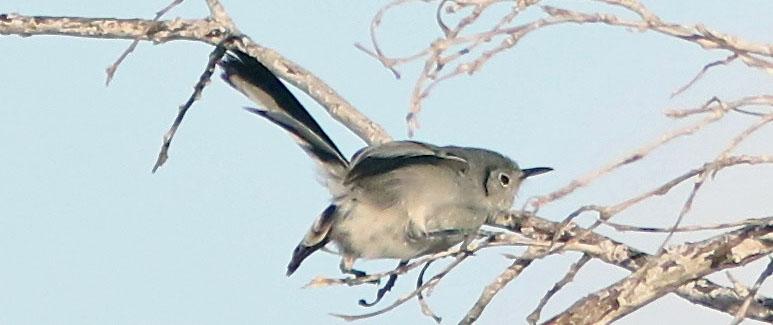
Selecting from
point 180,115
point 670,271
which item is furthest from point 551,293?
point 180,115

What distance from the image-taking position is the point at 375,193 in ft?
13.7

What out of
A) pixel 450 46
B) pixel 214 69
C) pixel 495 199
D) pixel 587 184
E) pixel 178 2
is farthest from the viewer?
pixel 495 199

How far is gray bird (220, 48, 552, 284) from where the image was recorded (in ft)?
13.2

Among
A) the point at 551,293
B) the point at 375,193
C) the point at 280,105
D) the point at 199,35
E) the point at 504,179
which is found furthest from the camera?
the point at 504,179

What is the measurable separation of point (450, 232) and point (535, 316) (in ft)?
5.95

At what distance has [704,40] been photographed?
7.23ft

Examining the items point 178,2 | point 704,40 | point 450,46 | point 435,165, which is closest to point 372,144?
point 435,165

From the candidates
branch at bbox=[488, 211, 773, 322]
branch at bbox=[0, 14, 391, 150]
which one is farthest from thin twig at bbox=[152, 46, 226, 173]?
branch at bbox=[488, 211, 773, 322]

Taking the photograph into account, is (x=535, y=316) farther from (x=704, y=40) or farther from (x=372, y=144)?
(x=372, y=144)

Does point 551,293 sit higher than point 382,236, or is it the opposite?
point 382,236

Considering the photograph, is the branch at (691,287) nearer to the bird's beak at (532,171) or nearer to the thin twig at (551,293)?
the thin twig at (551,293)

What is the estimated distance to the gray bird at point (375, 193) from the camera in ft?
13.2

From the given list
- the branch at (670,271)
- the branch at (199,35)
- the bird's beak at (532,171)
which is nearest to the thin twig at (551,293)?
the branch at (670,271)

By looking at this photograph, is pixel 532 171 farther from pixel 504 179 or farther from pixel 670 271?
pixel 670 271
